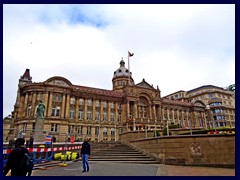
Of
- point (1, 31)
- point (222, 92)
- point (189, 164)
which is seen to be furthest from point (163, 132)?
point (222, 92)

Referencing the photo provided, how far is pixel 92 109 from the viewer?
152 feet

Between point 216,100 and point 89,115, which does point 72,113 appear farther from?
point 216,100

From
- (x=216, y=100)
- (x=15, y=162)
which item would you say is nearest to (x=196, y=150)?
(x=15, y=162)

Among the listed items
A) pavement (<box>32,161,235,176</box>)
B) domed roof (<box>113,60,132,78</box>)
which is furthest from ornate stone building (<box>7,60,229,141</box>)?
pavement (<box>32,161,235,176</box>)

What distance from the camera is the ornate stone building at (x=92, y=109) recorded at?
39.8 meters

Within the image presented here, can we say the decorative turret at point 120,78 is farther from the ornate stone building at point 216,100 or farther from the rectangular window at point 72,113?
the ornate stone building at point 216,100

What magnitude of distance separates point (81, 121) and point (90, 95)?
7446 millimetres

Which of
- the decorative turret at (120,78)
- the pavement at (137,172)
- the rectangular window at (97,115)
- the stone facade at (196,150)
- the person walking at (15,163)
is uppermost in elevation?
the decorative turret at (120,78)

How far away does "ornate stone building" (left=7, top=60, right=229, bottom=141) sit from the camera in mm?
39844

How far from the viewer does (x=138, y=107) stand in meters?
50.6

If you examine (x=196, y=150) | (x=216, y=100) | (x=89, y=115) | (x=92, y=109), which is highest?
(x=216, y=100)

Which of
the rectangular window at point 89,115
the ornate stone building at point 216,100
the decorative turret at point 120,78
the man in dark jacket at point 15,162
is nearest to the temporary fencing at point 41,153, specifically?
the man in dark jacket at point 15,162
